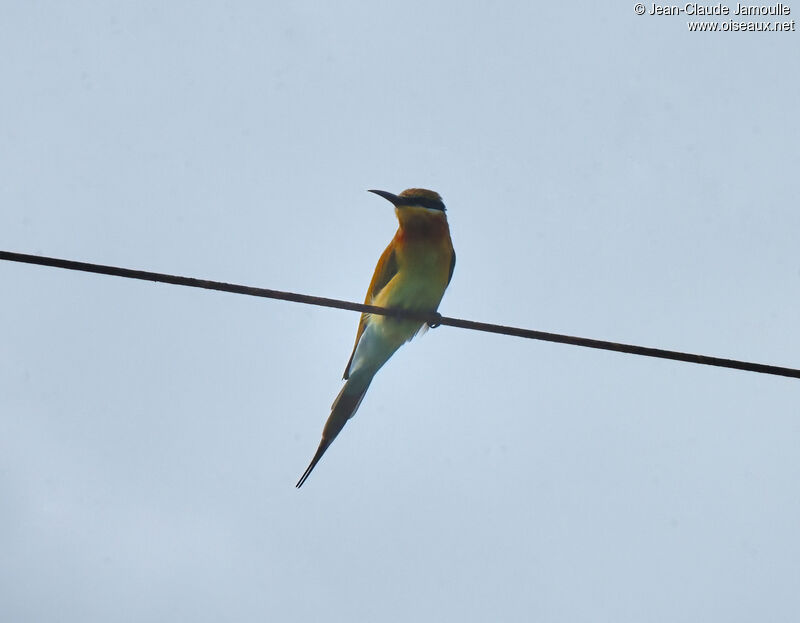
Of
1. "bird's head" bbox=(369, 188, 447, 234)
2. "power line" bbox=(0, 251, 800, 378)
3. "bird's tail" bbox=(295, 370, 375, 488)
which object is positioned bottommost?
"bird's tail" bbox=(295, 370, 375, 488)

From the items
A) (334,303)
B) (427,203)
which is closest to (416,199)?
(427,203)

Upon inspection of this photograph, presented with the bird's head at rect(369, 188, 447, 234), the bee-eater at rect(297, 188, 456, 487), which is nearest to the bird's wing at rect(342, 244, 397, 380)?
the bee-eater at rect(297, 188, 456, 487)

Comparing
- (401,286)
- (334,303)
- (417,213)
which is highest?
(417,213)

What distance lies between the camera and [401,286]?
4461mm

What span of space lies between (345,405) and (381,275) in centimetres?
75

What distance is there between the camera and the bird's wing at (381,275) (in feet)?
15.1

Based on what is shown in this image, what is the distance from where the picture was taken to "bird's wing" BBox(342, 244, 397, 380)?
181 inches

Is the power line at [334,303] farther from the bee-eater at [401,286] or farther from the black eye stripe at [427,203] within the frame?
the black eye stripe at [427,203]

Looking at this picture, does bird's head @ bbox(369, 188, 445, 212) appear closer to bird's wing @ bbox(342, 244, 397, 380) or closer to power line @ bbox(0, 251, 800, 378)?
bird's wing @ bbox(342, 244, 397, 380)

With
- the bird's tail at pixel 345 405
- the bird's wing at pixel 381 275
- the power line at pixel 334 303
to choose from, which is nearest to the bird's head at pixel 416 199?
the bird's wing at pixel 381 275

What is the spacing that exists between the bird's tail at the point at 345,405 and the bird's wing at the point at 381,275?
0.07m

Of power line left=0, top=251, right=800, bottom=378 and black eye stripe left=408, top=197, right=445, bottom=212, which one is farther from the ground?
black eye stripe left=408, top=197, right=445, bottom=212

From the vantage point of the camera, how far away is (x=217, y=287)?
2322 mm

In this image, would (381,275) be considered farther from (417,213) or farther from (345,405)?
(345,405)
